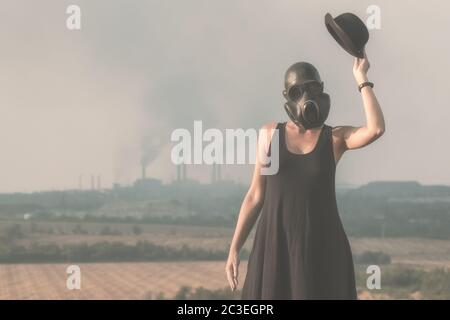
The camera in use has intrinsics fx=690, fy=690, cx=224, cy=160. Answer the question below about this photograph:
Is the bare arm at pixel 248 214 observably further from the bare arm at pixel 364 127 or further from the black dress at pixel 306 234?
the bare arm at pixel 364 127

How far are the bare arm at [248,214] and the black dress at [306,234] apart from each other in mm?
129

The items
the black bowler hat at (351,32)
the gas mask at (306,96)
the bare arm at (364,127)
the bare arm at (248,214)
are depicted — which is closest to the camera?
the bare arm at (364,127)

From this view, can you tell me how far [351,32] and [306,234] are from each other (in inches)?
50.4

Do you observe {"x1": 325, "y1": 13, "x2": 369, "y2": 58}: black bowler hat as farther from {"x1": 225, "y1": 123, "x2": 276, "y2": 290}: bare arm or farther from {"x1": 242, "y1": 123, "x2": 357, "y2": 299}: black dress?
{"x1": 225, "y1": 123, "x2": 276, "y2": 290}: bare arm

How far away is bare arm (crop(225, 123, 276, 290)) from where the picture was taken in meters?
4.48

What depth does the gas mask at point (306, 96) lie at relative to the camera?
437 centimetres

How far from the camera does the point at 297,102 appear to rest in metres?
4.41

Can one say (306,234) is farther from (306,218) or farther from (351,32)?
(351,32)

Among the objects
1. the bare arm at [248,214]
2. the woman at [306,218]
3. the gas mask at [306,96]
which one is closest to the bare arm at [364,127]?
the woman at [306,218]

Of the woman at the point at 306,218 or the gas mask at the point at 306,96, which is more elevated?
the gas mask at the point at 306,96

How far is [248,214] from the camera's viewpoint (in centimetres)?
457

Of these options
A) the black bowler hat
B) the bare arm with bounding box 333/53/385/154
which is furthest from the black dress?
the black bowler hat
